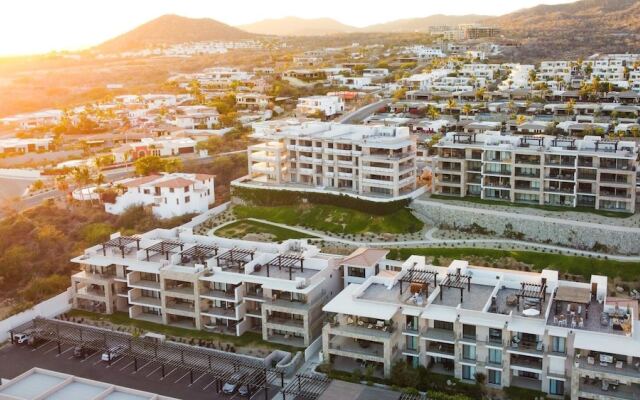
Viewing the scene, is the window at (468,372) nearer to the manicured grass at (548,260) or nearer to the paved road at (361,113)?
the manicured grass at (548,260)

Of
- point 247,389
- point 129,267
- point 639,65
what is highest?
point 639,65

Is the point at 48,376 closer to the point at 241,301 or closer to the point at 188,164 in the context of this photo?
the point at 241,301

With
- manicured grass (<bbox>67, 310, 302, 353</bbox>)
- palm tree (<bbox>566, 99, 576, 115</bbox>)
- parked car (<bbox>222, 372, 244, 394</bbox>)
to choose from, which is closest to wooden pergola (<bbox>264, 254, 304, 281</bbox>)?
manicured grass (<bbox>67, 310, 302, 353</bbox>)

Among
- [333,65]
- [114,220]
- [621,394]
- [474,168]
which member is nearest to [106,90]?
[333,65]

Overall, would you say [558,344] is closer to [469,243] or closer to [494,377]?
[494,377]

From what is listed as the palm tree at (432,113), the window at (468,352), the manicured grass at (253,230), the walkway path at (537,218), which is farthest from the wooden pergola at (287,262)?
the palm tree at (432,113)

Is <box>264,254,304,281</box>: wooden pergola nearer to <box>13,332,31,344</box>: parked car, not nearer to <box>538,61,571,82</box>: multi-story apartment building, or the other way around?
<box>13,332,31,344</box>: parked car
